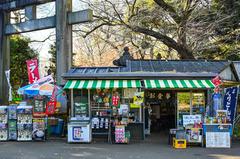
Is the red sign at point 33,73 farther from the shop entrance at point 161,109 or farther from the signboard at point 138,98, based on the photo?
the shop entrance at point 161,109

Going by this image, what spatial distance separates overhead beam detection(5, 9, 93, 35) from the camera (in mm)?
15898

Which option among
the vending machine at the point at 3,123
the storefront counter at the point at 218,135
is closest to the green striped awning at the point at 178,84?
the storefront counter at the point at 218,135

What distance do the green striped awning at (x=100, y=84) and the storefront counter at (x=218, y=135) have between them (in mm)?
3344

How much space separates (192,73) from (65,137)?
617 centimetres

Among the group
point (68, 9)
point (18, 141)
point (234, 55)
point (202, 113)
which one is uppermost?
point (68, 9)

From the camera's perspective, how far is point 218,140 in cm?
1312

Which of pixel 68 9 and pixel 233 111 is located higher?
pixel 68 9

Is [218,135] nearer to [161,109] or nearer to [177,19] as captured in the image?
[161,109]

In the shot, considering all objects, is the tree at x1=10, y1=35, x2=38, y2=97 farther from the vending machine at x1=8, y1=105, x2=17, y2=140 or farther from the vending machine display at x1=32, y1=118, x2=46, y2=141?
the vending machine display at x1=32, y1=118, x2=46, y2=141

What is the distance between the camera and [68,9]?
55.6 feet

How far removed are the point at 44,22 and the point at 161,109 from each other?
7.52 metres

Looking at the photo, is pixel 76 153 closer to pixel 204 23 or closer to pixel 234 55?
pixel 204 23

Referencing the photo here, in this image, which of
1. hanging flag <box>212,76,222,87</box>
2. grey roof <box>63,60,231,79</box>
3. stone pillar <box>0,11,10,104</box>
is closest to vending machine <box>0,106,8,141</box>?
grey roof <box>63,60,231,79</box>

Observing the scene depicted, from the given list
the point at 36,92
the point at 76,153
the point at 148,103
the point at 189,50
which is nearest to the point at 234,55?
the point at 189,50
